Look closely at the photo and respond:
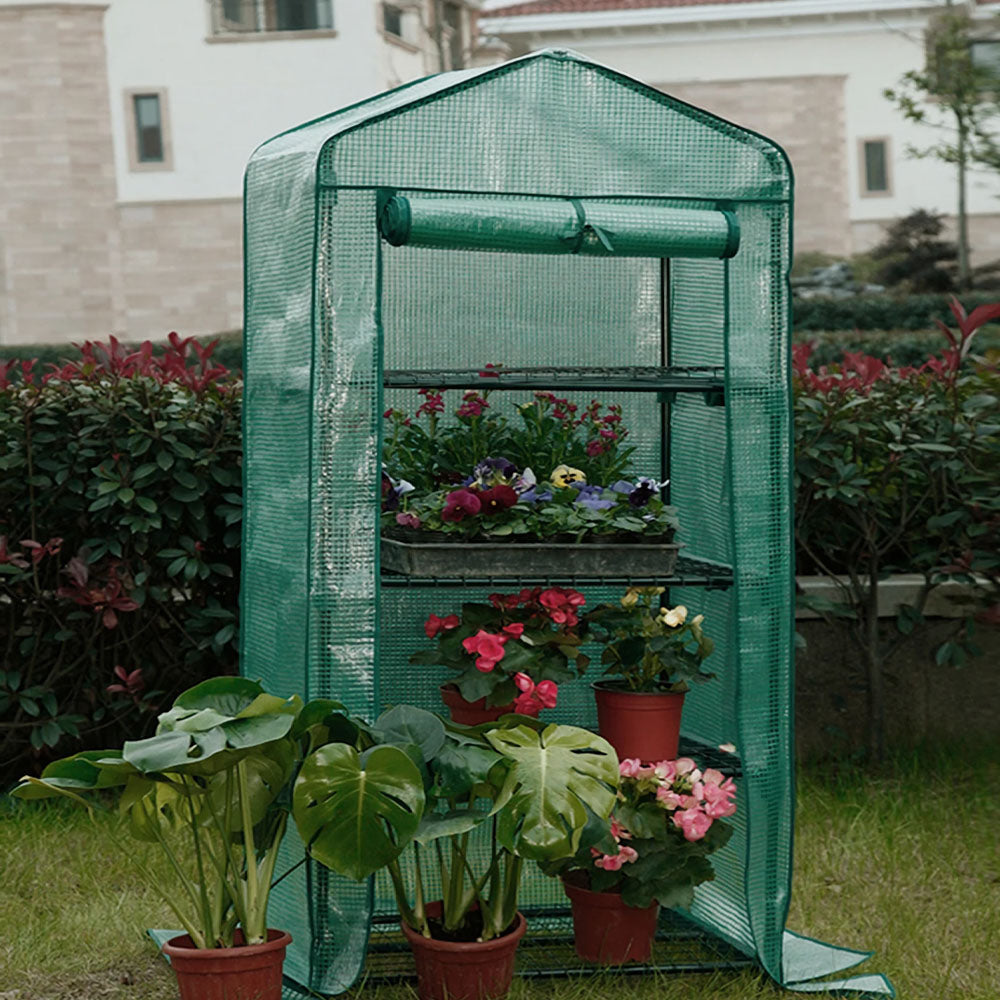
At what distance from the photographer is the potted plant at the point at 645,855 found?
331 cm

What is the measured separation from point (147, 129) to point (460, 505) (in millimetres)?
27951

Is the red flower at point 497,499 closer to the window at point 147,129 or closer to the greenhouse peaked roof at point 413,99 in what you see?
the greenhouse peaked roof at point 413,99

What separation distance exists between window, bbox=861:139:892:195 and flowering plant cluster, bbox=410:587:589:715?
30.5 meters

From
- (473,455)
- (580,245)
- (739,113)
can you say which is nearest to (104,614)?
(473,455)

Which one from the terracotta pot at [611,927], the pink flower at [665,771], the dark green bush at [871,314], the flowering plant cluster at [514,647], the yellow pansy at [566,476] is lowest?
the terracotta pot at [611,927]

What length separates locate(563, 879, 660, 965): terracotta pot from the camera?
134 inches

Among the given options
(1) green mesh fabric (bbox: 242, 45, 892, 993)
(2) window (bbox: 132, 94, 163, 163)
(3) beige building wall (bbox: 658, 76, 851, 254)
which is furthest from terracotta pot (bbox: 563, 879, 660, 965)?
(3) beige building wall (bbox: 658, 76, 851, 254)

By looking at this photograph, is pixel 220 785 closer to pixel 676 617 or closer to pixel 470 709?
pixel 470 709

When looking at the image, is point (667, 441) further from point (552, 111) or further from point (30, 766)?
point (30, 766)

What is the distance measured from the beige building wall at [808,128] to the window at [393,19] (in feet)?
20.4

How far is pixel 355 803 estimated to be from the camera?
2891mm

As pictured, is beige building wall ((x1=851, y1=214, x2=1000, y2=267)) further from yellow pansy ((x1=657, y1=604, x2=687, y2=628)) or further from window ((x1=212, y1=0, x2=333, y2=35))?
yellow pansy ((x1=657, y1=604, x2=687, y2=628))

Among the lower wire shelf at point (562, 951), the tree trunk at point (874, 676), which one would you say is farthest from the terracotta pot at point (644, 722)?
the tree trunk at point (874, 676)

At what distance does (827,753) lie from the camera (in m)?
4.99
